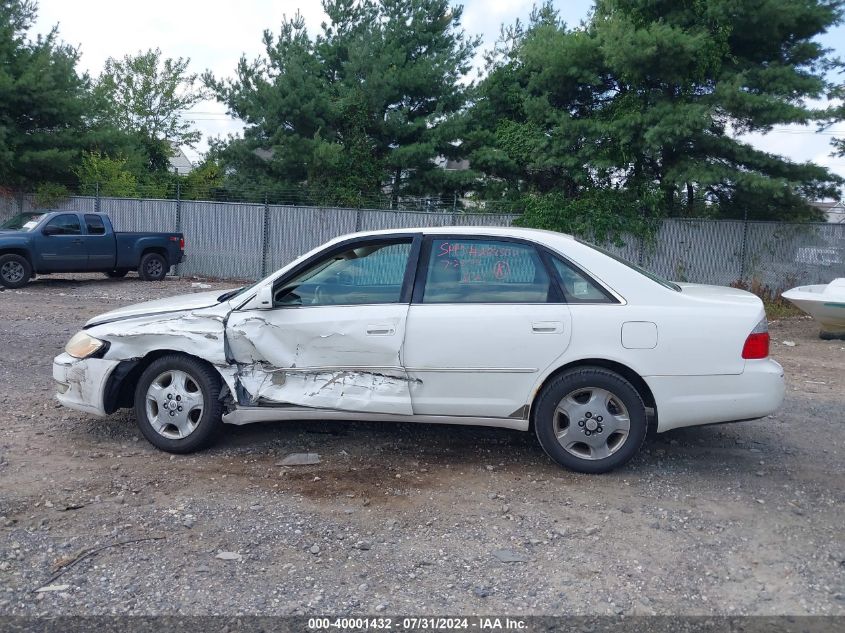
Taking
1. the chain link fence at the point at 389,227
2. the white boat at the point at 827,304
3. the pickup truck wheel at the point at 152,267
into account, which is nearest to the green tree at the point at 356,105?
the chain link fence at the point at 389,227

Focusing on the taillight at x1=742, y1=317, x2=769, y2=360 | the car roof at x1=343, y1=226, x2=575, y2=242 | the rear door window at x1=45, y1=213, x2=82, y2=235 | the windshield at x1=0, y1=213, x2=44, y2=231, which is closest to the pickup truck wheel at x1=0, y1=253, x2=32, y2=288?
the windshield at x1=0, y1=213, x2=44, y2=231

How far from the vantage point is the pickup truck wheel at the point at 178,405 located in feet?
17.6

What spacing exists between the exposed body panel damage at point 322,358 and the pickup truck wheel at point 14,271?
506 inches

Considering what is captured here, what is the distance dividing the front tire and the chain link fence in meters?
13.6

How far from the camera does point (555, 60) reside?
19.1 m

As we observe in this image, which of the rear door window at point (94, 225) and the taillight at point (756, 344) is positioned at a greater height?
the rear door window at point (94, 225)

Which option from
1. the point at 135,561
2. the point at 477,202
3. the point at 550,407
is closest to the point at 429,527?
the point at 550,407

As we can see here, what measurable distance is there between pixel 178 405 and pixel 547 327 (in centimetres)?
255

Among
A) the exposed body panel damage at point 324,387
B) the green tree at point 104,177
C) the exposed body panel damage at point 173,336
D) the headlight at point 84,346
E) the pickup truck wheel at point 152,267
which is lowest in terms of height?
the pickup truck wheel at point 152,267

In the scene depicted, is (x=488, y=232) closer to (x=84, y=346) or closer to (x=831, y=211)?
(x=84, y=346)

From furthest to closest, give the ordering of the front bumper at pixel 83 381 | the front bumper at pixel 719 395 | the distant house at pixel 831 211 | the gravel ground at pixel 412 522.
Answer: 1. the distant house at pixel 831 211
2. the front bumper at pixel 83 381
3. the front bumper at pixel 719 395
4. the gravel ground at pixel 412 522

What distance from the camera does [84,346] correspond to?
5.57m

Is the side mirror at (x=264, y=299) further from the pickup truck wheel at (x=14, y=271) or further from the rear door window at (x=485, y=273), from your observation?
the pickup truck wheel at (x=14, y=271)

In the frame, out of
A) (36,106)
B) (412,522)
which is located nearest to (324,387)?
(412,522)
